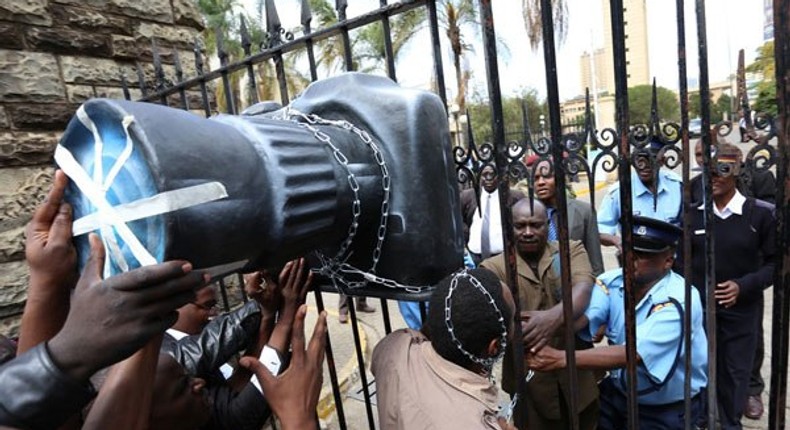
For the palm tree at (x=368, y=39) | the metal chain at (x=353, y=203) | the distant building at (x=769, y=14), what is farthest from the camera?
the palm tree at (x=368, y=39)

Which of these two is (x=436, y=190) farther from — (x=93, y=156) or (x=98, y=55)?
(x=98, y=55)

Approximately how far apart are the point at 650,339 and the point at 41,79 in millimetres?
3025

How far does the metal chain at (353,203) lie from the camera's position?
40.3 inches

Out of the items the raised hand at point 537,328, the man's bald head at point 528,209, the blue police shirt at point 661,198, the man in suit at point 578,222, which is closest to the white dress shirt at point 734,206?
the blue police shirt at point 661,198

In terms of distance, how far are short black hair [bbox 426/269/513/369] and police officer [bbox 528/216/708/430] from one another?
1.86 ft

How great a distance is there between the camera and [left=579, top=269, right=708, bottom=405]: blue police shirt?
2.03 metres

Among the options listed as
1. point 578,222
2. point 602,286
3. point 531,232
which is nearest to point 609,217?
point 578,222

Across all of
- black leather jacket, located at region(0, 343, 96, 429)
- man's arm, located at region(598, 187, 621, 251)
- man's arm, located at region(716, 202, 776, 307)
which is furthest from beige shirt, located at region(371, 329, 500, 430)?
man's arm, located at region(598, 187, 621, 251)

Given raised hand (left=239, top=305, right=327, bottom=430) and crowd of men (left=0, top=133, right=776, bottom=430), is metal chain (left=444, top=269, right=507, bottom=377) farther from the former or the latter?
raised hand (left=239, top=305, right=327, bottom=430)

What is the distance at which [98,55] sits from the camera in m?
2.69

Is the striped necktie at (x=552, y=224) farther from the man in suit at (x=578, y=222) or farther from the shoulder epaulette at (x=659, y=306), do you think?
the shoulder epaulette at (x=659, y=306)

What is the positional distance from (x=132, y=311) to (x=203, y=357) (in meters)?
1.39

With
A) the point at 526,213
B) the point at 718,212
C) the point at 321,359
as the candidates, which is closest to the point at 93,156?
the point at 321,359

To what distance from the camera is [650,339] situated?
2.02 metres
